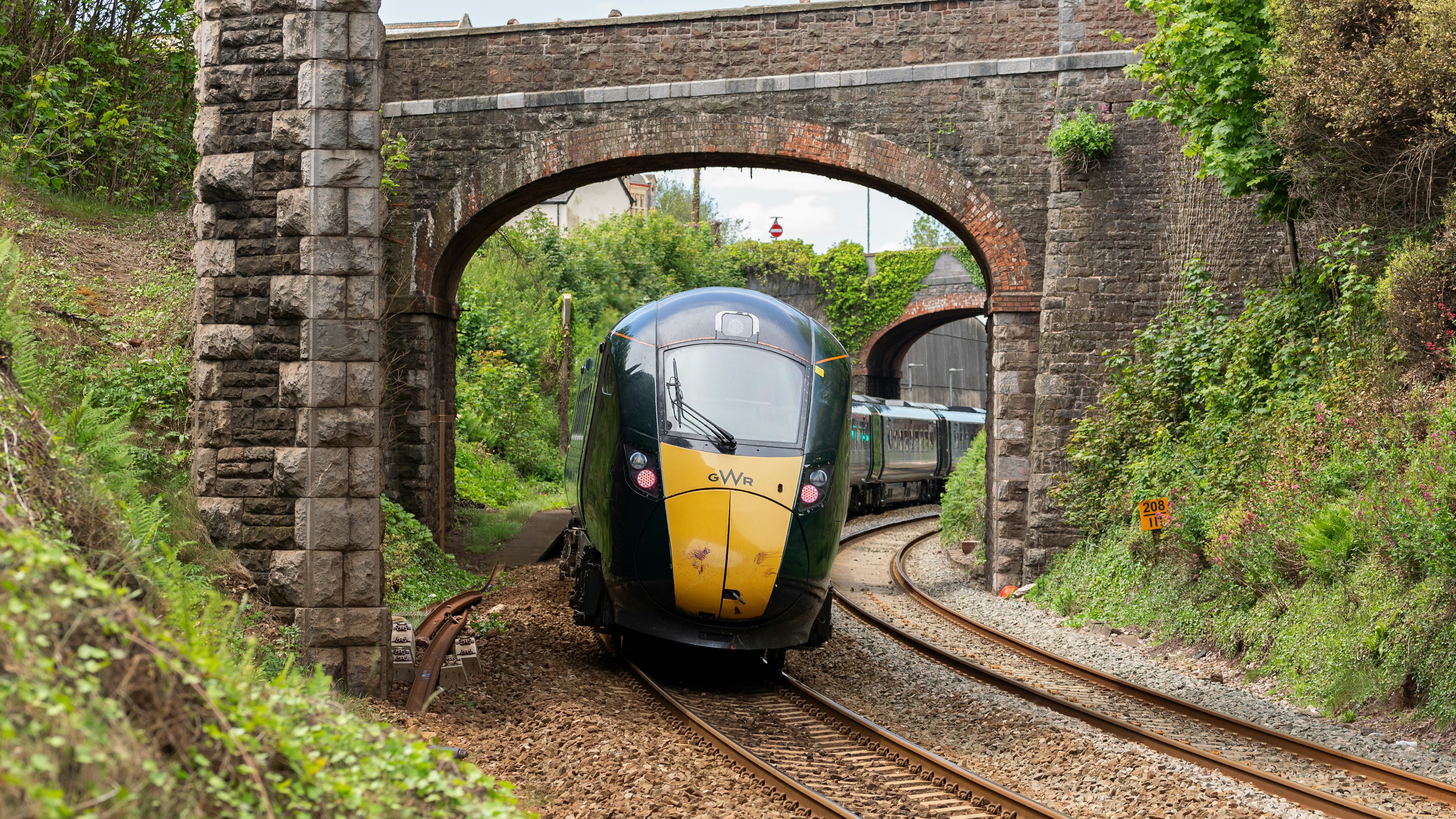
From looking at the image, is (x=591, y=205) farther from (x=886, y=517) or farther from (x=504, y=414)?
(x=504, y=414)

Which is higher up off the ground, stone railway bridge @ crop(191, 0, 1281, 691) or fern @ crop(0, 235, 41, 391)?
stone railway bridge @ crop(191, 0, 1281, 691)

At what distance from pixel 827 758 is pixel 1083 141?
→ 8.83 meters

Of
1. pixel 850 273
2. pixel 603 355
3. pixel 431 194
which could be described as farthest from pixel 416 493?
pixel 850 273

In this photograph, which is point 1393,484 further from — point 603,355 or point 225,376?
point 225,376

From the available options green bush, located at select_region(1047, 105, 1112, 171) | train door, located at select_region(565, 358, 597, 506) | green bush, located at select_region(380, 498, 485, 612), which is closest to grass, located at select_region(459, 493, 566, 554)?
green bush, located at select_region(380, 498, 485, 612)

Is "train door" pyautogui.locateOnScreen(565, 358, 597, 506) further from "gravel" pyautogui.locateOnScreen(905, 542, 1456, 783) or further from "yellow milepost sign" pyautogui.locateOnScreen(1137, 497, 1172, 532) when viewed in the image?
"yellow milepost sign" pyautogui.locateOnScreen(1137, 497, 1172, 532)

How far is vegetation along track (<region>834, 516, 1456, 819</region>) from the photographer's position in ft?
18.9

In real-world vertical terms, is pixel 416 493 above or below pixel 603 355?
below

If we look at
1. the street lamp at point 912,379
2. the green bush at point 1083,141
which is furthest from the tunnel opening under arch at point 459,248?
the street lamp at point 912,379

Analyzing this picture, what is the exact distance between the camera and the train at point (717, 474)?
754cm

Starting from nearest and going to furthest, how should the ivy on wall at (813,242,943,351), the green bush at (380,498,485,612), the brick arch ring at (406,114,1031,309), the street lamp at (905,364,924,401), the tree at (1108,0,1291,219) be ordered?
the tree at (1108,0,1291,219), the green bush at (380,498,485,612), the brick arch ring at (406,114,1031,309), the ivy on wall at (813,242,943,351), the street lamp at (905,364,924,401)

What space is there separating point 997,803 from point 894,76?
9.70 m

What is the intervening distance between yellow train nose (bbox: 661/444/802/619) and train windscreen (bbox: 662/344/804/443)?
0.26 metres

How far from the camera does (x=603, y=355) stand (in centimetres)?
880
